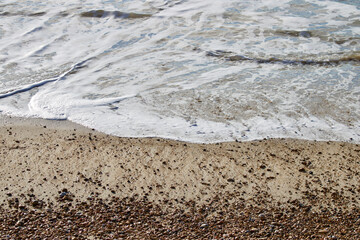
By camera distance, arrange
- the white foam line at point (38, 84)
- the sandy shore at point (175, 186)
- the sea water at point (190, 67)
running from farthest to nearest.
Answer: the white foam line at point (38, 84) → the sea water at point (190, 67) → the sandy shore at point (175, 186)

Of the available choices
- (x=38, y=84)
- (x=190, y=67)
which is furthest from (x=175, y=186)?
(x=190, y=67)

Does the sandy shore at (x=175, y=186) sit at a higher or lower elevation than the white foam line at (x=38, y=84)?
lower

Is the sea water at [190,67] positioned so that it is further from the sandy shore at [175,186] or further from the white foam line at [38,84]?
the sandy shore at [175,186]

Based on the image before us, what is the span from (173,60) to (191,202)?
148 inches

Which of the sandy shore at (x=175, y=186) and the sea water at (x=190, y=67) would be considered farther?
the sea water at (x=190, y=67)

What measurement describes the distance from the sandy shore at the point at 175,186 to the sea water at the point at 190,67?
0.34 m

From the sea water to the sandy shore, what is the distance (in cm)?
34

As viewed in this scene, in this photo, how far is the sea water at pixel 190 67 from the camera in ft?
15.5

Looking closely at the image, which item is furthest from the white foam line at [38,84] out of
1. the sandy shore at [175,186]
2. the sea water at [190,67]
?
the sandy shore at [175,186]

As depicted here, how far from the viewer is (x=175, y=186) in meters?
3.56

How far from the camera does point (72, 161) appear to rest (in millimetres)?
3918

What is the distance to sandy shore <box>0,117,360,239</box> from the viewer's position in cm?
303

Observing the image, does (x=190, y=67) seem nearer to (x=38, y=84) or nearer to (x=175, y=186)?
(x=38, y=84)

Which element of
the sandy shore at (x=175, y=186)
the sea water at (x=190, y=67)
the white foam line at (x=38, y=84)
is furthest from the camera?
the white foam line at (x=38, y=84)
